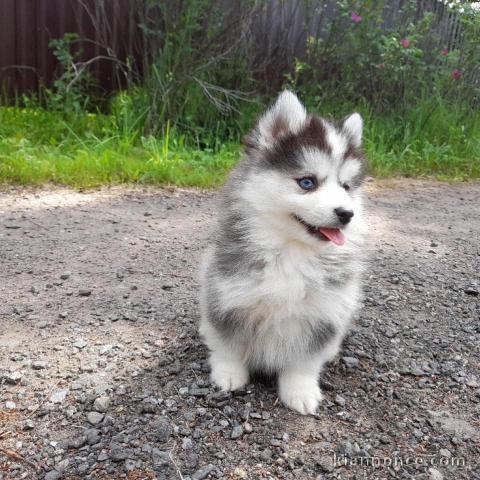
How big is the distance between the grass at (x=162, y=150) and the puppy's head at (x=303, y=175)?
10.1 feet

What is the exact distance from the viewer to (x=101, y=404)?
2018 mm

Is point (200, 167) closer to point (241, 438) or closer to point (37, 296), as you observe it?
point (37, 296)

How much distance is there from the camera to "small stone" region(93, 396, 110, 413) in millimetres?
2004

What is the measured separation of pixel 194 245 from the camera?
12.4 ft

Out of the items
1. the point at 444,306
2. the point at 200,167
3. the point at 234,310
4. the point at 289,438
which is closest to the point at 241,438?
the point at 289,438

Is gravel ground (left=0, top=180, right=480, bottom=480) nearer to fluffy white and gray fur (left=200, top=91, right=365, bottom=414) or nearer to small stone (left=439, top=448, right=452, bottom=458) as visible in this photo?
small stone (left=439, top=448, right=452, bottom=458)

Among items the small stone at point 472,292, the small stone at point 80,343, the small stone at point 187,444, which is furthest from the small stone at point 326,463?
the small stone at point 472,292

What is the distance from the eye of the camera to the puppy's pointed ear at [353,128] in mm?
2211

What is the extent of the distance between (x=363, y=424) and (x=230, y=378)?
0.57 metres

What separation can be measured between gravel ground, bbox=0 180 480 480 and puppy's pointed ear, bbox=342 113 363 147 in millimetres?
1023

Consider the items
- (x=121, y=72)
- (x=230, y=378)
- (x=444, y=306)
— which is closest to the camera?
(x=230, y=378)

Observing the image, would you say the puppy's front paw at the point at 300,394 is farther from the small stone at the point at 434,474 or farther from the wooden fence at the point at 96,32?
the wooden fence at the point at 96,32

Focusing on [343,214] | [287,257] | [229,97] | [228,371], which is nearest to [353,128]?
[343,214]

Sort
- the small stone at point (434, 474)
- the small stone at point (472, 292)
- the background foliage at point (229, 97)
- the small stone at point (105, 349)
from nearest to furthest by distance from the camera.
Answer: the small stone at point (434, 474) → the small stone at point (105, 349) → the small stone at point (472, 292) → the background foliage at point (229, 97)
